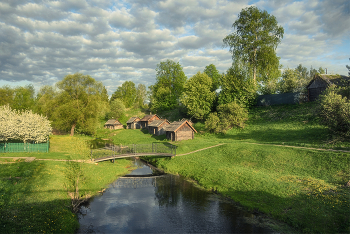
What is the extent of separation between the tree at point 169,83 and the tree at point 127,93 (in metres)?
39.0

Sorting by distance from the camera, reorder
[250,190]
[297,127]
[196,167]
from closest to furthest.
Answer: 1. [250,190]
2. [196,167]
3. [297,127]

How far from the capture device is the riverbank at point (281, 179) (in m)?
16.4

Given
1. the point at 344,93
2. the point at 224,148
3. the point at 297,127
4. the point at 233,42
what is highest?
the point at 233,42

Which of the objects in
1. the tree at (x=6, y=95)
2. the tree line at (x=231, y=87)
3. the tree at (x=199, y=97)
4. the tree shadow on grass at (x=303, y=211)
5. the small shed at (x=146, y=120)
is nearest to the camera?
the tree shadow on grass at (x=303, y=211)

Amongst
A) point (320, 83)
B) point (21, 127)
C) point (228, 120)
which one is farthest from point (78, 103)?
point (320, 83)

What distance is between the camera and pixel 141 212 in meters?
19.2

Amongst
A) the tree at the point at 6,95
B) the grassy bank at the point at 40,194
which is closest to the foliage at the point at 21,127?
the grassy bank at the point at 40,194

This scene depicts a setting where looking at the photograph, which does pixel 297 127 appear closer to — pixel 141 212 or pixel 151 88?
pixel 141 212

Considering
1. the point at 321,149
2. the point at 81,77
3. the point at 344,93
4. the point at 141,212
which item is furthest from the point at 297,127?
the point at 81,77

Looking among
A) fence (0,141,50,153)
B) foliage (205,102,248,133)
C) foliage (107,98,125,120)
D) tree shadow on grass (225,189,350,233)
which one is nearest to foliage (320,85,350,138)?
tree shadow on grass (225,189,350,233)

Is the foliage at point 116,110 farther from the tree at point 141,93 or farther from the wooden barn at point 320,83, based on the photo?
the wooden barn at point 320,83

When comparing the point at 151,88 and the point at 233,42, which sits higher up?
the point at 233,42

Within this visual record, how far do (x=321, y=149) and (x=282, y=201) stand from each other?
41.5ft

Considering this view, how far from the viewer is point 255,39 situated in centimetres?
5647
